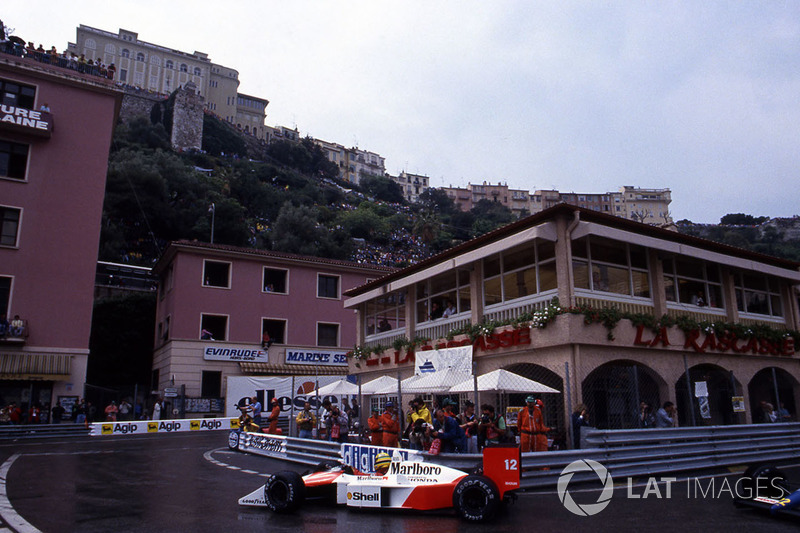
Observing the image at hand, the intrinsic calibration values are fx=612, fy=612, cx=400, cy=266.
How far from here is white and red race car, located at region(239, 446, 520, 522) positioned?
27.8 ft

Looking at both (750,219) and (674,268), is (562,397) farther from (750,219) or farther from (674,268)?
(750,219)

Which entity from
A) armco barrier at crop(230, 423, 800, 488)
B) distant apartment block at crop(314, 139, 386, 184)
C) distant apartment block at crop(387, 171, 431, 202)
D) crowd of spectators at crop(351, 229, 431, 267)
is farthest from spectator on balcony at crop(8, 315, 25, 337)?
distant apartment block at crop(387, 171, 431, 202)

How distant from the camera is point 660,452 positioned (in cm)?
1277

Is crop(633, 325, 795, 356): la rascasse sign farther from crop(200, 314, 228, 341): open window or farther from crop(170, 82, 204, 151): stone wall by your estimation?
crop(170, 82, 204, 151): stone wall

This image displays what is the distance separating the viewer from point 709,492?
34.8ft

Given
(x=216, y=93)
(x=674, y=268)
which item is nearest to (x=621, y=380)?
(x=674, y=268)

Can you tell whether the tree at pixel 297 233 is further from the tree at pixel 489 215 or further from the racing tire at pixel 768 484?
the racing tire at pixel 768 484

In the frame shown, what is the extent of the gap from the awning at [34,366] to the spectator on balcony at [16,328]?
3.05 feet

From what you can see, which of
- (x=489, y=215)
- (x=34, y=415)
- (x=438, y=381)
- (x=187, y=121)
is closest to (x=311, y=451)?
(x=438, y=381)

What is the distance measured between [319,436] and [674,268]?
12.4m

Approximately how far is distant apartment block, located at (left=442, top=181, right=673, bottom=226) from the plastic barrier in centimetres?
11838

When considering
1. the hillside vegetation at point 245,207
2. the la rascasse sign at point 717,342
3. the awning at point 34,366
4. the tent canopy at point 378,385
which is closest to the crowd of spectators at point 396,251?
the hillside vegetation at point 245,207

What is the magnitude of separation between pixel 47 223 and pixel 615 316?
2664cm

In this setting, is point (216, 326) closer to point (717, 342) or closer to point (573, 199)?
point (717, 342)
